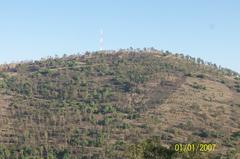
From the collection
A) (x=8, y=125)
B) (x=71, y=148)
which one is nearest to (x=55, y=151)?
(x=71, y=148)

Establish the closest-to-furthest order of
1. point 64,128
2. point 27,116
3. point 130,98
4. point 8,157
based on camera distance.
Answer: point 8,157 < point 64,128 < point 27,116 < point 130,98

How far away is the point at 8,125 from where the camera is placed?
548 ft

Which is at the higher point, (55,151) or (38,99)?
(38,99)

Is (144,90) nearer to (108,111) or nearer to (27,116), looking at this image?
(108,111)

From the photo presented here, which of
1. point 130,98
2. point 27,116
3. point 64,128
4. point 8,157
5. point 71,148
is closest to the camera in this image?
point 8,157

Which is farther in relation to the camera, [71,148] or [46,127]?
[46,127]

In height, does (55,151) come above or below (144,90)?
below

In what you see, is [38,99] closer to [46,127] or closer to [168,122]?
[46,127]

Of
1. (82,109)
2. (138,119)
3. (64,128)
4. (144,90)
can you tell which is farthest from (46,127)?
(144,90)

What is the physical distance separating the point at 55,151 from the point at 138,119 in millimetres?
35805

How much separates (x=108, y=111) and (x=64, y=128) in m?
19.9

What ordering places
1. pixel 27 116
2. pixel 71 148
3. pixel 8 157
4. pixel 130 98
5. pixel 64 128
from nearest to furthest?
pixel 8 157 → pixel 71 148 → pixel 64 128 → pixel 27 116 → pixel 130 98

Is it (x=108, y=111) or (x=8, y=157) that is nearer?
(x=8, y=157)

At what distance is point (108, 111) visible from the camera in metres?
176
